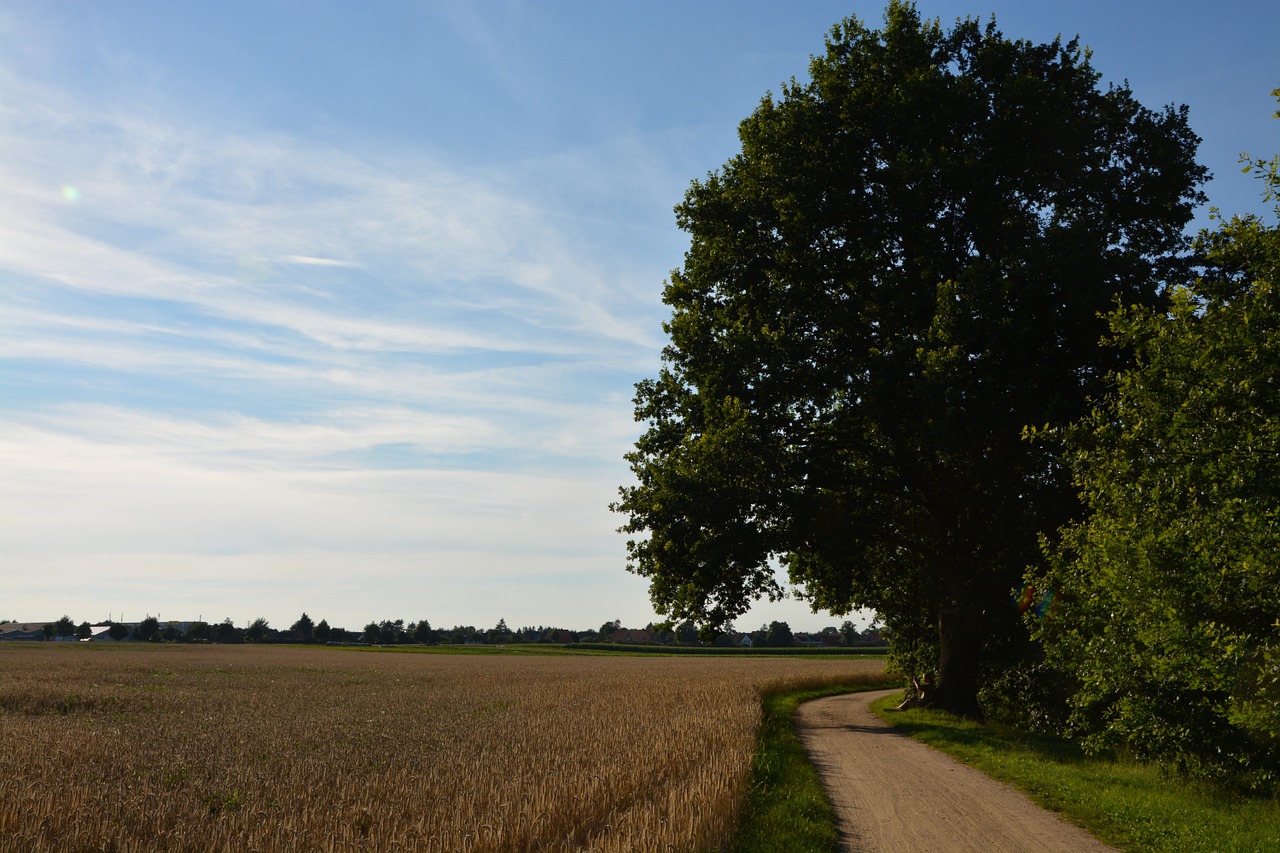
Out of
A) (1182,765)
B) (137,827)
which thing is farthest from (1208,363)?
(137,827)

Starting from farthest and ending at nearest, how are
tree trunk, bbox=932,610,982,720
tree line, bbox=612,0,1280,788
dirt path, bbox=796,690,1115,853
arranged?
tree trunk, bbox=932,610,982,720, tree line, bbox=612,0,1280,788, dirt path, bbox=796,690,1115,853

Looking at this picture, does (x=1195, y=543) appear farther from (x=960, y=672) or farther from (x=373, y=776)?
(x=960, y=672)

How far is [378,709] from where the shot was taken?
2861 centimetres

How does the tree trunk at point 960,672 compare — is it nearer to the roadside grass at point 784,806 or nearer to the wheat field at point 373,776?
the wheat field at point 373,776

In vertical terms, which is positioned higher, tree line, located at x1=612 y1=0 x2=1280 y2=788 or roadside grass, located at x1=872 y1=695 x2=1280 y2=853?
tree line, located at x1=612 y1=0 x2=1280 y2=788

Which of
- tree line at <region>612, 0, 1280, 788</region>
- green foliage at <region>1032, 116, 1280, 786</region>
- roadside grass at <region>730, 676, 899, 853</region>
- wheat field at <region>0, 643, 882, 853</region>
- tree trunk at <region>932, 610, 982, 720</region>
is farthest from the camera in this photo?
tree trunk at <region>932, 610, 982, 720</region>

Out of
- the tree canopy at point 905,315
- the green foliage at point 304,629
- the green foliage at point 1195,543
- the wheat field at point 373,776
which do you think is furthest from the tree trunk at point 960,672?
the green foliage at point 304,629

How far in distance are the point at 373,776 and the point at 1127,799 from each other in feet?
37.0

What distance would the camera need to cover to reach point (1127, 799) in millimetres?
14219

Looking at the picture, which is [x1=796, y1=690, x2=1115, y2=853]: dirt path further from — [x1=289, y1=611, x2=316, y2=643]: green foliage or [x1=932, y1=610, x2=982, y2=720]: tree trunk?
[x1=289, y1=611, x2=316, y2=643]: green foliage

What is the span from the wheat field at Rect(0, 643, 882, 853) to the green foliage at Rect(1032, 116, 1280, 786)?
6639 millimetres

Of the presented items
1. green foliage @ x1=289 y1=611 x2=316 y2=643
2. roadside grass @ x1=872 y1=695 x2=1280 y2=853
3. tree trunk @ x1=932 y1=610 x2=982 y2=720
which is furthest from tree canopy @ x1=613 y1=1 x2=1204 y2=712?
green foliage @ x1=289 y1=611 x2=316 y2=643

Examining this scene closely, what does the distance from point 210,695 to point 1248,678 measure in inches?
1262

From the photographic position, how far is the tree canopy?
2425 cm
